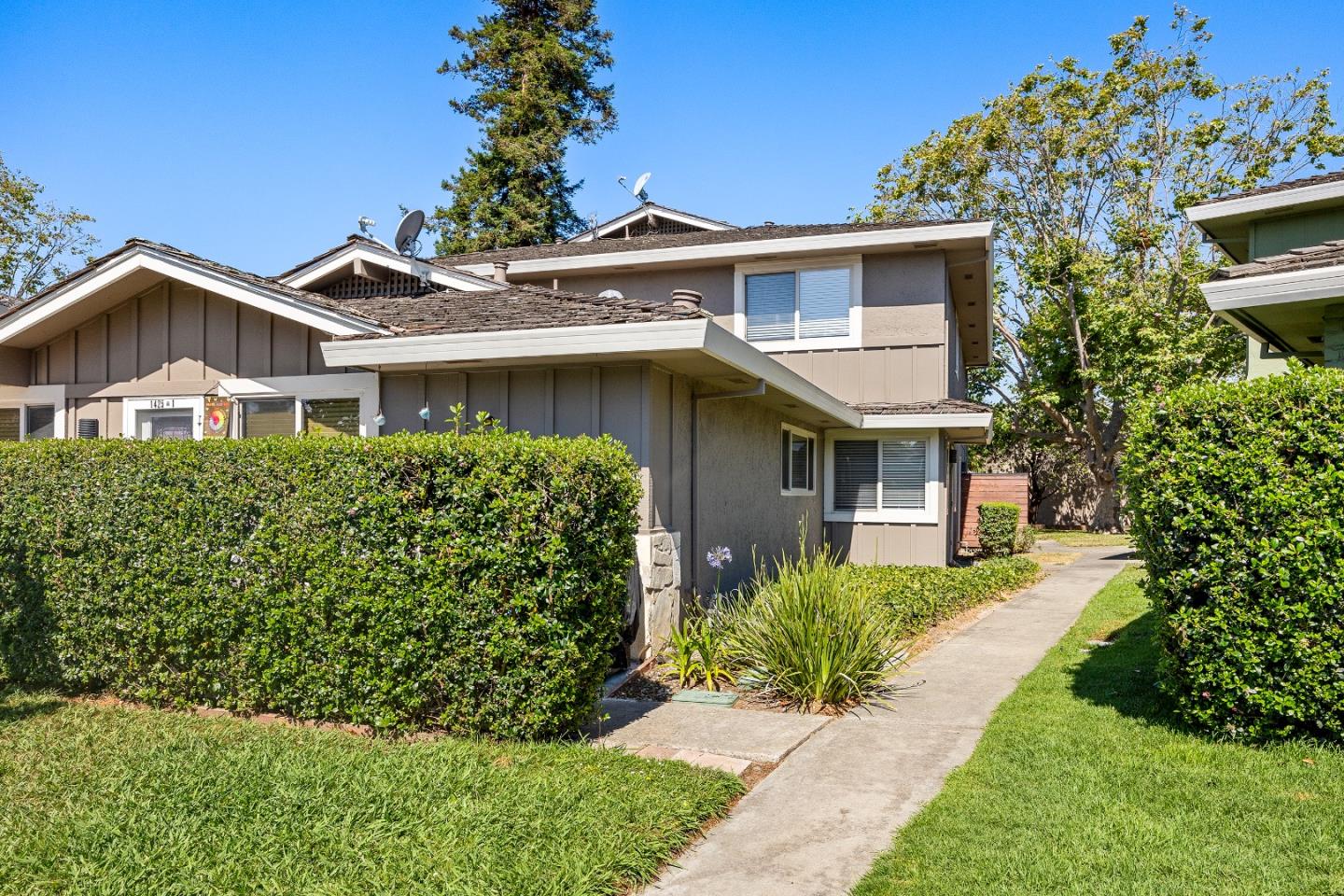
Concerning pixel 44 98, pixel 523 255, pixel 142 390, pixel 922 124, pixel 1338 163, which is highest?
pixel 922 124

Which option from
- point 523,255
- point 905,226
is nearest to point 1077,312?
point 905,226

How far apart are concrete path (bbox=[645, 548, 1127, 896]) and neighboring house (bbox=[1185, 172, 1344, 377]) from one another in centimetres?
337

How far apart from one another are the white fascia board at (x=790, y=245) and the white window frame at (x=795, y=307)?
13.4 inches

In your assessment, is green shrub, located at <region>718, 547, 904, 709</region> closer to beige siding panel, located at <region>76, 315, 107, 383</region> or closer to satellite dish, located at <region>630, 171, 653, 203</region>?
beige siding panel, located at <region>76, 315, 107, 383</region>

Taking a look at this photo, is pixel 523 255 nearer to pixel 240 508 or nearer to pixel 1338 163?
pixel 240 508

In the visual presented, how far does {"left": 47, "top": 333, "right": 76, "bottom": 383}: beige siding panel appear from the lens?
9766 millimetres

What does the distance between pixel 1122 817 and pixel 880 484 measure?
1053 cm

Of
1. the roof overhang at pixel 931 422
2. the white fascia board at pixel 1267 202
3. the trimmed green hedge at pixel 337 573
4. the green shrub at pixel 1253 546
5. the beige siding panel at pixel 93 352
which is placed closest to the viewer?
the green shrub at pixel 1253 546

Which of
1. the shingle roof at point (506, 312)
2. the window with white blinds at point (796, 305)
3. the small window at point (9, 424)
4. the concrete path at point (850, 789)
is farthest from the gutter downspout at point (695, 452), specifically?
the small window at point (9, 424)

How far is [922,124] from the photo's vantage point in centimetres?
2978

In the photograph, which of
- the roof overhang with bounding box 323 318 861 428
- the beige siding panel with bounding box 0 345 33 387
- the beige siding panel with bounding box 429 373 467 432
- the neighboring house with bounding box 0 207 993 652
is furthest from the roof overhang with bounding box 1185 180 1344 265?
the beige siding panel with bounding box 0 345 33 387

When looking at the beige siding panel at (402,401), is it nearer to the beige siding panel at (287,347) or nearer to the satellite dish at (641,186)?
the beige siding panel at (287,347)

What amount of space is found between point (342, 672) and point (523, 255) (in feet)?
35.2

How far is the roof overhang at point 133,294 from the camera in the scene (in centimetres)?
843
